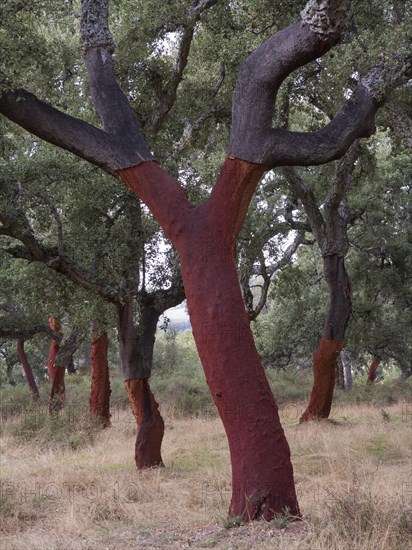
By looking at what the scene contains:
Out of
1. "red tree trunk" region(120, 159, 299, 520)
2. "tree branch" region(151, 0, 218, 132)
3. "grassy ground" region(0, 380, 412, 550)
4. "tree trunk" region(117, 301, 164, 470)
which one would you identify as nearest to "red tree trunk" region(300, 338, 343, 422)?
"grassy ground" region(0, 380, 412, 550)

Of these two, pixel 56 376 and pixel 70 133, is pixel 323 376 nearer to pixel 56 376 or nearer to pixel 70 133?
pixel 56 376

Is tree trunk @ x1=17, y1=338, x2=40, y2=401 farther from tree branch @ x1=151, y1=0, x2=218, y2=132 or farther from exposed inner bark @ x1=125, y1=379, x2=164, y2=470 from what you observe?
tree branch @ x1=151, y1=0, x2=218, y2=132

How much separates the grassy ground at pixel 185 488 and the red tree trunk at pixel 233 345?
366mm

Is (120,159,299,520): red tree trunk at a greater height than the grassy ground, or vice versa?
(120,159,299,520): red tree trunk

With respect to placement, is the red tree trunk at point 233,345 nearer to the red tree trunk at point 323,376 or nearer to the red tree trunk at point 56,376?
the red tree trunk at point 323,376

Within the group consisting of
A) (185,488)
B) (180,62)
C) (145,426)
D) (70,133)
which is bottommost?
(185,488)

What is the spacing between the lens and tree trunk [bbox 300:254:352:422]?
13.0 m

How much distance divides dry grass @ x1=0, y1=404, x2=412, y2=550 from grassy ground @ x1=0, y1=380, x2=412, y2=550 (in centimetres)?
2

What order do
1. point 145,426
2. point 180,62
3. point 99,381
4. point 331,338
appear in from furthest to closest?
point 99,381 → point 331,338 → point 180,62 → point 145,426

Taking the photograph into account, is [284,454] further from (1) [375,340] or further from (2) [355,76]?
(1) [375,340]

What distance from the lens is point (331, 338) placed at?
1303 cm

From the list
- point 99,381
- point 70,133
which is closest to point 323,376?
point 99,381

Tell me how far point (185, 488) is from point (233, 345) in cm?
315

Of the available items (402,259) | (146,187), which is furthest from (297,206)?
(146,187)
